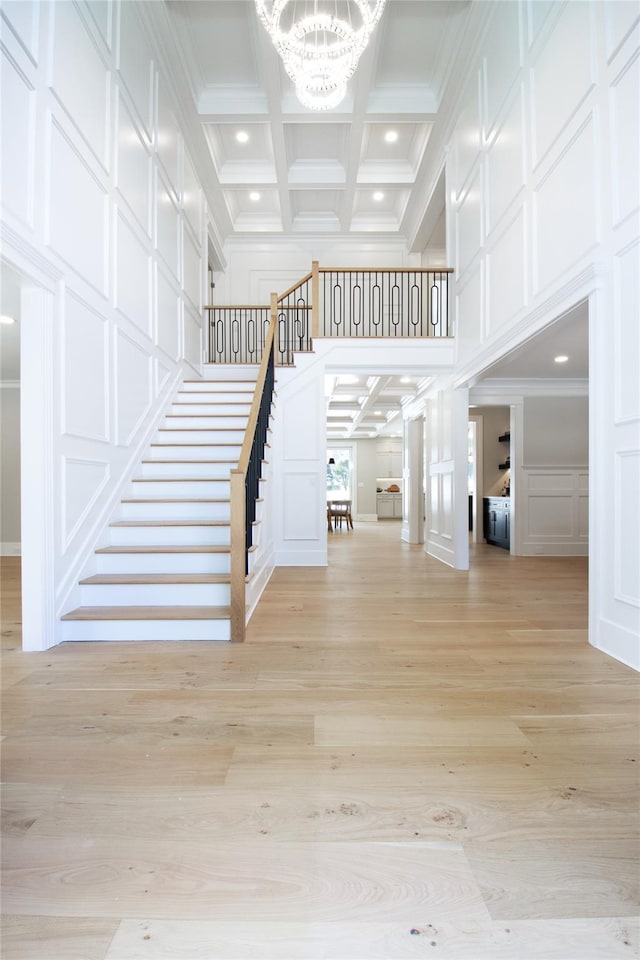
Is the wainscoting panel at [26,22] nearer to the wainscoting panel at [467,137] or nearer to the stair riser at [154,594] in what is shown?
the stair riser at [154,594]

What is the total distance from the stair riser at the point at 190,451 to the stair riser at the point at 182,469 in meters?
0.20

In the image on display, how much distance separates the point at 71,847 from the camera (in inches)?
48.1

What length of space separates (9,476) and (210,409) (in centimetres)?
361

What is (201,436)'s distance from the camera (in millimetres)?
4820

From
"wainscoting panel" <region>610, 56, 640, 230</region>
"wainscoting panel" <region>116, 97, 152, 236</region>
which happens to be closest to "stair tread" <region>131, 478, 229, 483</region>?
"wainscoting panel" <region>116, 97, 152, 236</region>

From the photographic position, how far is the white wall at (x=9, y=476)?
21.7 feet

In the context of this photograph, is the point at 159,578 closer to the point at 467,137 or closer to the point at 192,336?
the point at 192,336

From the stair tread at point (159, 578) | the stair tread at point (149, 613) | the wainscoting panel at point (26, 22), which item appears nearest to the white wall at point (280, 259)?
the wainscoting panel at point (26, 22)

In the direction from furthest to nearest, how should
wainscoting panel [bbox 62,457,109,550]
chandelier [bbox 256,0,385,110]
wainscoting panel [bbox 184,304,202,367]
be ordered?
1. wainscoting panel [bbox 184,304,202,367]
2. chandelier [bbox 256,0,385,110]
3. wainscoting panel [bbox 62,457,109,550]

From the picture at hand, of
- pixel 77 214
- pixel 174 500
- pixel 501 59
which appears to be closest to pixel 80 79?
pixel 77 214

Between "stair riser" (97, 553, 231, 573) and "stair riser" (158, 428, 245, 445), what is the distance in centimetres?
165

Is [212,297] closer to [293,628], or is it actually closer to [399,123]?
[399,123]

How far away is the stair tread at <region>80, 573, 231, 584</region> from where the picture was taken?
3102 millimetres

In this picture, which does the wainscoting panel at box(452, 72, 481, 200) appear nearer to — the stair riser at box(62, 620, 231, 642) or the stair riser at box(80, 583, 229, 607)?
the stair riser at box(80, 583, 229, 607)
